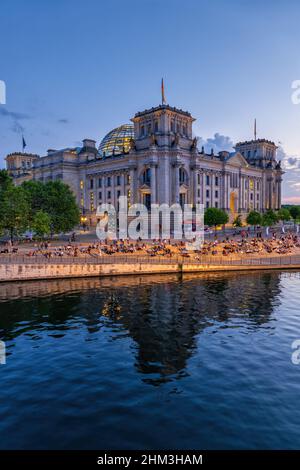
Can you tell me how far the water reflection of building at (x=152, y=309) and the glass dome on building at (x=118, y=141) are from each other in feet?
292

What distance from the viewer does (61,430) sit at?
43.9ft

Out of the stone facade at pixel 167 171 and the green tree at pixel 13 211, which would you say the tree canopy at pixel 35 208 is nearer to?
the green tree at pixel 13 211

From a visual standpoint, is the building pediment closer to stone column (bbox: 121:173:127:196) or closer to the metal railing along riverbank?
stone column (bbox: 121:173:127:196)

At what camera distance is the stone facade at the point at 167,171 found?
91.9 m

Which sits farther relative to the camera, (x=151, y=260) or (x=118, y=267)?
(x=151, y=260)

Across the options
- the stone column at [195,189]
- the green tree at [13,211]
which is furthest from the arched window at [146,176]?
the green tree at [13,211]

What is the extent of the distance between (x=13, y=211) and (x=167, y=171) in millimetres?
44942

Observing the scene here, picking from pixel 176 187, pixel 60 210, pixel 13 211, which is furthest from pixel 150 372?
pixel 176 187

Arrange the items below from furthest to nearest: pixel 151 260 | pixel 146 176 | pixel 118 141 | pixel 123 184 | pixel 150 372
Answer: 1. pixel 118 141
2. pixel 123 184
3. pixel 146 176
4. pixel 151 260
5. pixel 150 372

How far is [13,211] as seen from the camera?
189 ft

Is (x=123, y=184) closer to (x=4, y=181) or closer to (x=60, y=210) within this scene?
(x=60, y=210)

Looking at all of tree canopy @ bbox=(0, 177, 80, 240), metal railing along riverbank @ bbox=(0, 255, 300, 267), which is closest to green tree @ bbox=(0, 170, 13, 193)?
tree canopy @ bbox=(0, 177, 80, 240)

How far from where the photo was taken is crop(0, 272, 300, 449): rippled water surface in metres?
13.2
